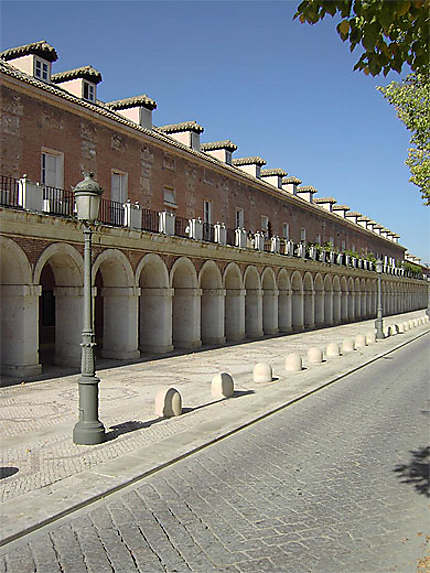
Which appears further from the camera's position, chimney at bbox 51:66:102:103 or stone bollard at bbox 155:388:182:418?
chimney at bbox 51:66:102:103

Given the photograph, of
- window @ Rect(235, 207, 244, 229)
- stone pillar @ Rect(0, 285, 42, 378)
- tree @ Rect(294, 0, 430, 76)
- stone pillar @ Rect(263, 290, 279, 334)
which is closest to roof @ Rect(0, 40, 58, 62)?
stone pillar @ Rect(0, 285, 42, 378)

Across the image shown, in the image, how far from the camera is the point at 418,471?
26.8 feet

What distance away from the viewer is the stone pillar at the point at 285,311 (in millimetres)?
39875

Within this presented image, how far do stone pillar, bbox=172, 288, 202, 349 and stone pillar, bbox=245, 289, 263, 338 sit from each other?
25.6ft

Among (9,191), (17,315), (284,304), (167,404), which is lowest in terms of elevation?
(167,404)

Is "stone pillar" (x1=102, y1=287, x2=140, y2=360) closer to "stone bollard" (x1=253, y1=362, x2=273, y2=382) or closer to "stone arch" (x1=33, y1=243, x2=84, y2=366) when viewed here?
"stone arch" (x1=33, y1=243, x2=84, y2=366)

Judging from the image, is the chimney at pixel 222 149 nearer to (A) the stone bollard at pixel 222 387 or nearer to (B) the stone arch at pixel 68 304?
(B) the stone arch at pixel 68 304

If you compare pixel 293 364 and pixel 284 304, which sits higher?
pixel 284 304

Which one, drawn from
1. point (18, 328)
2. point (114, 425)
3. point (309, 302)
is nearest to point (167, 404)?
point (114, 425)

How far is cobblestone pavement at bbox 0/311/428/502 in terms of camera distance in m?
8.55

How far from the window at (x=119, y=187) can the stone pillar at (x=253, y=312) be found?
1318cm

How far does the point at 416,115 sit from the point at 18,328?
51.2 ft

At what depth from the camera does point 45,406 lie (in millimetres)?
13312

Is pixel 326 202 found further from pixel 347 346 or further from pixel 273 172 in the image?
pixel 347 346
